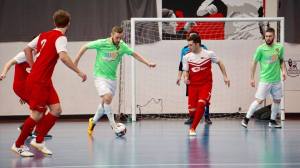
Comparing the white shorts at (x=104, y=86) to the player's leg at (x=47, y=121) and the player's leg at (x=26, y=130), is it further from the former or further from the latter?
the player's leg at (x=26, y=130)

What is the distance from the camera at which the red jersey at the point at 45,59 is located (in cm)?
762

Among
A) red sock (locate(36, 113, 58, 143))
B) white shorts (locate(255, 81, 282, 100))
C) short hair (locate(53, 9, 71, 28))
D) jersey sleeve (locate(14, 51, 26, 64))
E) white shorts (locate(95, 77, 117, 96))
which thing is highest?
short hair (locate(53, 9, 71, 28))

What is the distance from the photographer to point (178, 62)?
1619 centimetres

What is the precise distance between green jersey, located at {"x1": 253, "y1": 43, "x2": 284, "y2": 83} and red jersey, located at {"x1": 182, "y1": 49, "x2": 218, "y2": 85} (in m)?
1.64

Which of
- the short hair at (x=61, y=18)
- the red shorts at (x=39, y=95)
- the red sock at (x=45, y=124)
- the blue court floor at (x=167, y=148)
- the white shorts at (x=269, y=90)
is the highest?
the short hair at (x=61, y=18)

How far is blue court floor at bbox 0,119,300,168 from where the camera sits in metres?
7.19

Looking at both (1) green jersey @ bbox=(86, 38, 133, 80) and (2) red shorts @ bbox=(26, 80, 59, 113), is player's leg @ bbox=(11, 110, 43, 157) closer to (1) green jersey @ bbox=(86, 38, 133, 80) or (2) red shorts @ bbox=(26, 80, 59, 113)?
(2) red shorts @ bbox=(26, 80, 59, 113)

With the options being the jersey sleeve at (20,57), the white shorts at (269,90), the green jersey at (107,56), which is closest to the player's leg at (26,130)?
the jersey sleeve at (20,57)

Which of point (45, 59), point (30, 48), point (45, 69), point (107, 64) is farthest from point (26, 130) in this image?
point (107, 64)

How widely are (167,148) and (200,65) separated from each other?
102 inches

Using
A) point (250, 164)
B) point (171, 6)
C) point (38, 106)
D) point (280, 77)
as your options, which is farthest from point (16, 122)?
point (250, 164)

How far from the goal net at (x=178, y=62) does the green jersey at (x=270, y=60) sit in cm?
394

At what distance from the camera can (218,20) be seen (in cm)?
1494

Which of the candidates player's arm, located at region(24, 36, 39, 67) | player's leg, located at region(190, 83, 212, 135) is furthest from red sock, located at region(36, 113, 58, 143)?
player's leg, located at region(190, 83, 212, 135)
